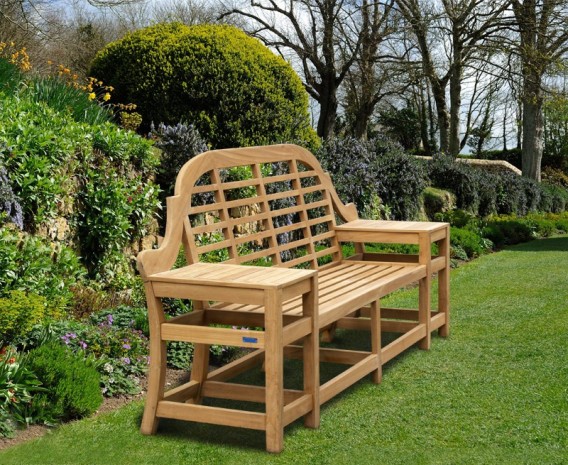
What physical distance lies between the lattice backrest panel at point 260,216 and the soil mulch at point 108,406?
0.74 meters

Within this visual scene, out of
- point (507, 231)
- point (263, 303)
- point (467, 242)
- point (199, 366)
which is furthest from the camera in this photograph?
point (507, 231)

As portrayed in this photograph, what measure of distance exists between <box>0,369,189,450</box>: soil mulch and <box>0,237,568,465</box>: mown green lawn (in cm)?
7

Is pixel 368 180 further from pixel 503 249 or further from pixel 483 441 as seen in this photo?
pixel 483 441

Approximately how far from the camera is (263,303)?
12.4 feet

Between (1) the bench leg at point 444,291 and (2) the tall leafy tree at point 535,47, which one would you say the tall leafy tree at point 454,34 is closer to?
(2) the tall leafy tree at point 535,47

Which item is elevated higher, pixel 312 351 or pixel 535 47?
pixel 535 47

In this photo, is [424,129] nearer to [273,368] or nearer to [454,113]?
[454,113]

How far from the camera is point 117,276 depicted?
6.49 metres

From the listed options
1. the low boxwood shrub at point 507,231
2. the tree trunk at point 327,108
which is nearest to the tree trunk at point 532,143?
the tree trunk at point 327,108

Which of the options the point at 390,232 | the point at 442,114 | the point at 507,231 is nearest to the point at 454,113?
the point at 442,114

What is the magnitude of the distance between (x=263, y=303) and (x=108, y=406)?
51.1 inches

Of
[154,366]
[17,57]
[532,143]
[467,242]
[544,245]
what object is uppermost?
[17,57]

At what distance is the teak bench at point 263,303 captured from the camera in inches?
152

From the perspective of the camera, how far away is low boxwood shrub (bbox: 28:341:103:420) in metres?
4.25
